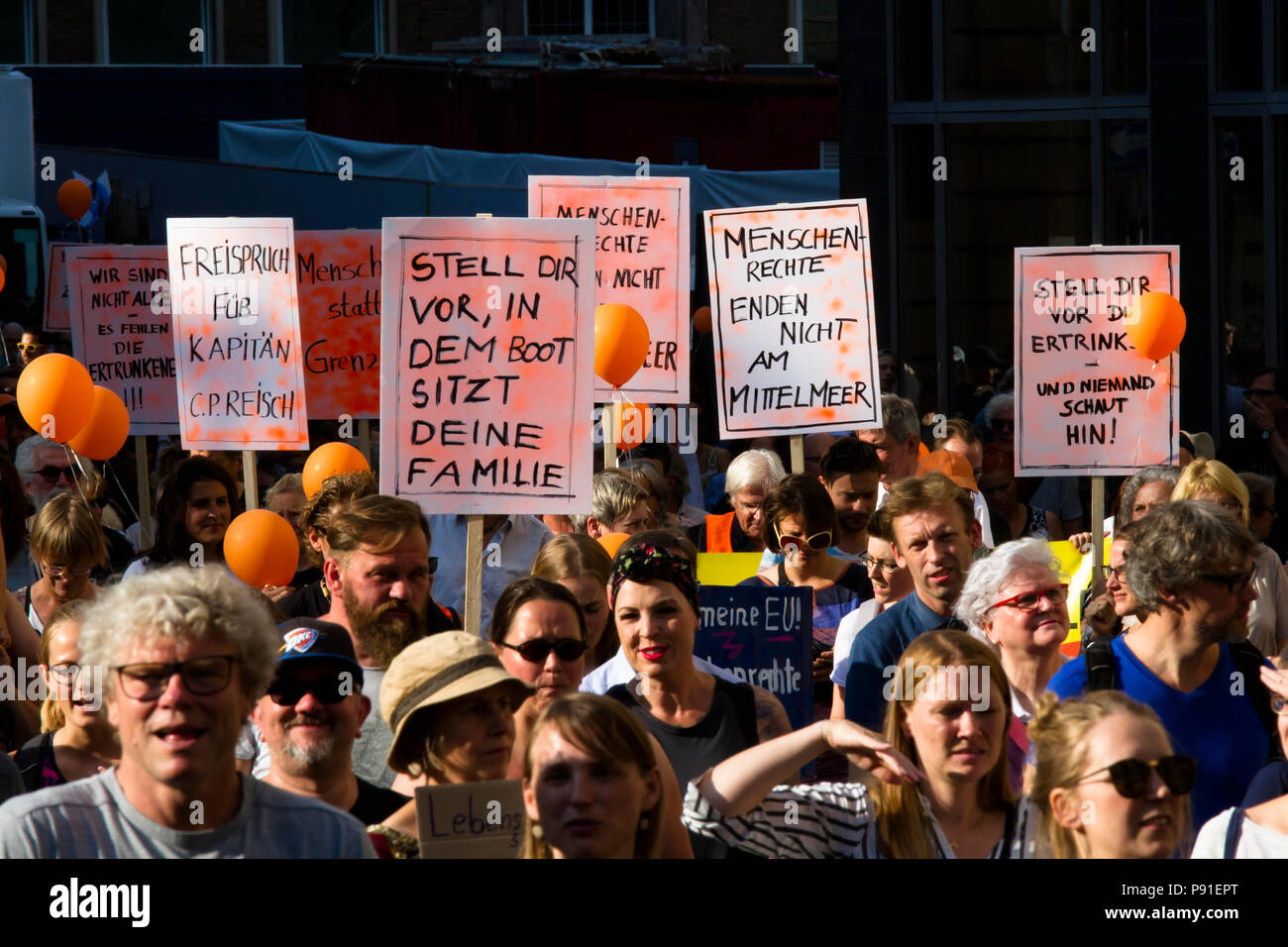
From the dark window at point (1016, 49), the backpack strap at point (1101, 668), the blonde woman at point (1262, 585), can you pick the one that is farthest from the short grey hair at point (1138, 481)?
the dark window at point (1016, 49)

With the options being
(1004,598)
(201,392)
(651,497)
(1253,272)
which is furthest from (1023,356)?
(1253,272)

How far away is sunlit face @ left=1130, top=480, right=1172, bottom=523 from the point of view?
260 inches

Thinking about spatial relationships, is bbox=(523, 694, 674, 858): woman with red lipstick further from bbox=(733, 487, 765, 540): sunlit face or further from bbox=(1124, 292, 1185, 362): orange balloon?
bbox=(1124, 292, 1185, 362): orange balloon

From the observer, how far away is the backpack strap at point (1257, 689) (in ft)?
14.9

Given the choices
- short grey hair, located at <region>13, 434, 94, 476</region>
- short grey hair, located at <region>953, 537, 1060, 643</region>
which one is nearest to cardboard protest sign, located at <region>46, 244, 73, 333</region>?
short grey hair, located at <region>13, 434, 94, 476</region>

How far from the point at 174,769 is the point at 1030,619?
2477mm

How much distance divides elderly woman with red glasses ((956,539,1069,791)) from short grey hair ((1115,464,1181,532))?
1.84 metres

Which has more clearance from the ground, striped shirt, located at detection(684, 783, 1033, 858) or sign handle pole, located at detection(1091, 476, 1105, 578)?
sign handle pole, located at detection(1091, 476, 1105, 578)

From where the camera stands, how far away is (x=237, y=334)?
8.32 metres

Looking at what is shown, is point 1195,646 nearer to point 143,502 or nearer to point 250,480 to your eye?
point 250,480

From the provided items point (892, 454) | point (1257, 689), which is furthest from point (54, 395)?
point (1257, 689)
